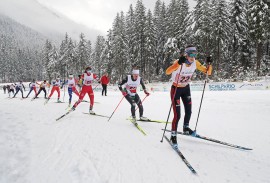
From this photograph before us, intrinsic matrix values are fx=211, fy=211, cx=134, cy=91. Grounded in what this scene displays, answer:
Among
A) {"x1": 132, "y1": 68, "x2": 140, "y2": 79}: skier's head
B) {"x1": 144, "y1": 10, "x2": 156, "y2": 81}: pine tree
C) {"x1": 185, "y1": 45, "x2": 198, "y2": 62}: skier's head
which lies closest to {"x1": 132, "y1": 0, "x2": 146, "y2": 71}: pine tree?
{"x1": 144, "y1": 10, "x2": 156, "y2": 81}: pine tree

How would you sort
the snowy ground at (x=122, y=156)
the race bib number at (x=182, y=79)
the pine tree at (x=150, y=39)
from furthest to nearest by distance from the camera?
the pine tree at (x=150, y=39), the race bib number at (x=182, y=79), the snowy ground at (x=122, y=156)

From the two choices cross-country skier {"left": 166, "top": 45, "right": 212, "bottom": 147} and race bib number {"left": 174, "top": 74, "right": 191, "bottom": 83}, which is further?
race bib number {"left": 174, "top": 74, "right": 191, "bottom": 83}

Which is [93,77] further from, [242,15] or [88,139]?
[242,15]

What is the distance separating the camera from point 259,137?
18.5 ft

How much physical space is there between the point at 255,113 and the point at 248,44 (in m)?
31.7

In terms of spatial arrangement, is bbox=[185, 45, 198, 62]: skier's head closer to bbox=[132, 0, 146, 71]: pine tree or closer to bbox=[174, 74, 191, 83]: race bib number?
bbox=[174, 74, 191, 83]: race bib number

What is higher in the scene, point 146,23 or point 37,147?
point 146,23

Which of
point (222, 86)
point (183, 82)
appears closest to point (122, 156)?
point (183, 82)

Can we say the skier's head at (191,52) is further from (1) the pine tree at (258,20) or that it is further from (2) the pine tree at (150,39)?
(2) the pine tree at (150,39)

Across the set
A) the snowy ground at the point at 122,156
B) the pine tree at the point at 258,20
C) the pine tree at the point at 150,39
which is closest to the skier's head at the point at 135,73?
the snowy ground at the point at 122,156

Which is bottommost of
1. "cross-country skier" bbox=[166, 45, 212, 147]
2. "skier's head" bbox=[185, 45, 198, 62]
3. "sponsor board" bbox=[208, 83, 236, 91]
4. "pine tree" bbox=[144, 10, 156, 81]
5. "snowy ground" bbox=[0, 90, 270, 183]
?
"snowy ground" bbox=[0, 90, 270, 183]

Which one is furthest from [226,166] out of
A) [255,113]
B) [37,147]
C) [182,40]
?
[182,40]

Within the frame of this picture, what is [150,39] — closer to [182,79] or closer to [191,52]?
[182,79]

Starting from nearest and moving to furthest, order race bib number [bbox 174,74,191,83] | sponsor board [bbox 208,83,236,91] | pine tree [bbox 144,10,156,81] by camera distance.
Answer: race bib number [bbox 174,74,191,83], sponsor board [bbox 208,83,236,91], pine tree [bbox 144,10,156,81]
